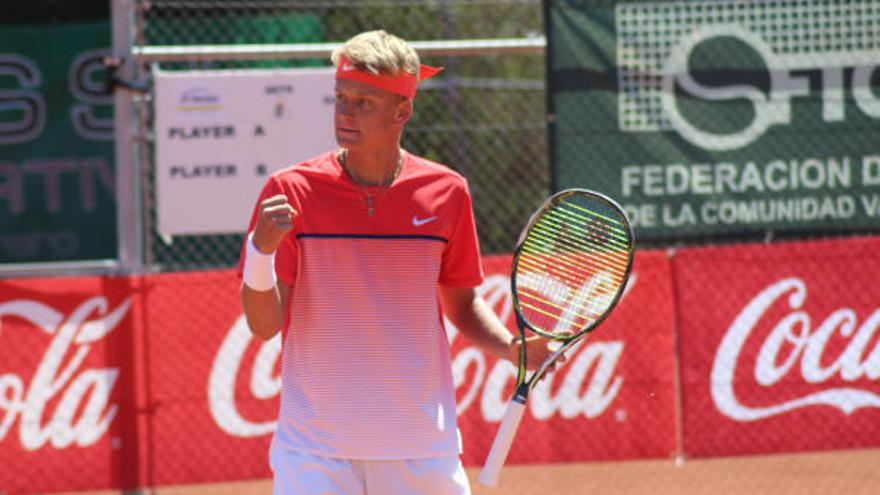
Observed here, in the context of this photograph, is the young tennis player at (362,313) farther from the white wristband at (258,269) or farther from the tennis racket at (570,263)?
the tennis racket at (570,263)

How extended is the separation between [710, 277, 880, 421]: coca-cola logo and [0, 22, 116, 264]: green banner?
562 cm

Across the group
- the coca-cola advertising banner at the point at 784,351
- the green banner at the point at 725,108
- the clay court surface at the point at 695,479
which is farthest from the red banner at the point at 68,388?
the coca-cola advertising banner at the point at 784,351

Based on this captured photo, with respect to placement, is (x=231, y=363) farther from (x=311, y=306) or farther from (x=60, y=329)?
(x=311, y=306)

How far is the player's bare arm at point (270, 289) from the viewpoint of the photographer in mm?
3174

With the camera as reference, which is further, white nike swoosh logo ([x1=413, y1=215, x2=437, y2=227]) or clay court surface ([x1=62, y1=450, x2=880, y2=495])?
clay court surface ([x1=62, y1=450, x2=880, y2=495])

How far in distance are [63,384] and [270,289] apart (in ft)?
13.6

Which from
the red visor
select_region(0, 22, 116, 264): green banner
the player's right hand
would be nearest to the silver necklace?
the red visor

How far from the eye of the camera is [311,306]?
3490 millimetres

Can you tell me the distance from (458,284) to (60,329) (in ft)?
13.0

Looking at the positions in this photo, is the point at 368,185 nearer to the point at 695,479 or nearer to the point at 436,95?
the point at 695,479

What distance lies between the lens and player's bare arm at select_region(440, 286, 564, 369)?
3.64 m

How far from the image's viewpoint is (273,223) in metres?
3.18

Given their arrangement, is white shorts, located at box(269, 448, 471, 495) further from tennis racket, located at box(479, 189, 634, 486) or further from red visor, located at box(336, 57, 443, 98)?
red visor, located at box(336, 57, 443, 98)

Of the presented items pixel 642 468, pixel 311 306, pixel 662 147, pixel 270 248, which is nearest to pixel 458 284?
pixel 311 306
